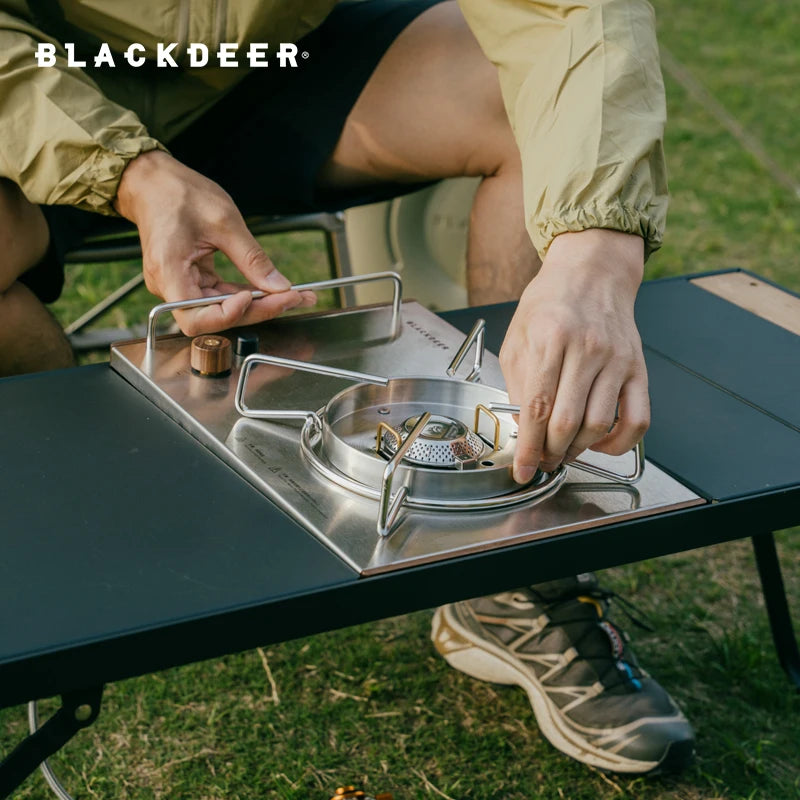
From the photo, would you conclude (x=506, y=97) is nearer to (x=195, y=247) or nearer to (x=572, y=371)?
(x=195, y=247)

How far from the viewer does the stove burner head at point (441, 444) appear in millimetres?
1062

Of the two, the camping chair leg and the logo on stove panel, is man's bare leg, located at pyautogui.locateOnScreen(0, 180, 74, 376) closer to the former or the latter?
the logo on stove panel

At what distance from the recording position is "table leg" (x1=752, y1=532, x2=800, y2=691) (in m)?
1.66

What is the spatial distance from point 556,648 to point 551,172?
0.69 metres

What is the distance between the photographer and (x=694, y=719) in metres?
1.63

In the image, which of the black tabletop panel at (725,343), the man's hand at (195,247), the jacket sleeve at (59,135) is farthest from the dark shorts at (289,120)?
the black tabletop panel at (725,343)

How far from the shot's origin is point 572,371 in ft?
3.31

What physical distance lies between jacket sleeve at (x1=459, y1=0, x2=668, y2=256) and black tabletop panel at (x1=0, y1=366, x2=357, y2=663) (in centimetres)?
45

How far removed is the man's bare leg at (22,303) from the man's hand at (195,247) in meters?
0.20

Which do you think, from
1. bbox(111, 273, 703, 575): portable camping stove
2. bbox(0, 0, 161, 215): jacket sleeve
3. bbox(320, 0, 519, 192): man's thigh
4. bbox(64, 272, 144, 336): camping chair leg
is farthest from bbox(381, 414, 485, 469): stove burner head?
bbox(64, 272, 144, 336): camping chair leg

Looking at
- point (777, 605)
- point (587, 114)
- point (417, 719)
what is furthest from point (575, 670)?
point (587, 114)

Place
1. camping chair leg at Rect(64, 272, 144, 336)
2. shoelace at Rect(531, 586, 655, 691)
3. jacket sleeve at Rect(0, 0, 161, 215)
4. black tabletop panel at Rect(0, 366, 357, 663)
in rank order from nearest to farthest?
black tabletop panel at Rect(0, 366, 357, 663) → jacket sleeve at Rect(0, 0, 161, 215) → shoelace at Rect(531, 586, 655, 691) → camping chair leg at Rect(64, 272, 144, 336)

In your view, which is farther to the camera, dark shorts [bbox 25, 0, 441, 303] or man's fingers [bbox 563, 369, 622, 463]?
dark shorts [bbox 25, 0, 441, 303]

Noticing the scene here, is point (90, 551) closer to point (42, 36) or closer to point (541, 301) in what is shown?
point (541, 301)
